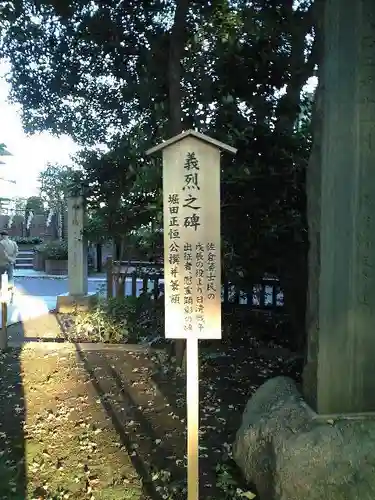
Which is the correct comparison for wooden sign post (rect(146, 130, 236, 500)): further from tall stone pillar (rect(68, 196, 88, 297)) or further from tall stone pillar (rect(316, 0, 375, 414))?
tall stone pillar (rect(68, 196, 88, 297))

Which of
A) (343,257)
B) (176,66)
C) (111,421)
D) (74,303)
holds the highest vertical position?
(176,66)

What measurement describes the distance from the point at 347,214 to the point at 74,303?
304 inches

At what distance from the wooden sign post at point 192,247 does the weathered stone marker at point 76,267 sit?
23.0 ft

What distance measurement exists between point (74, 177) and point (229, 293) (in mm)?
3432

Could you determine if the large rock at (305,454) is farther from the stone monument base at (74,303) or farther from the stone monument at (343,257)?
the stone monument base at (74,303)

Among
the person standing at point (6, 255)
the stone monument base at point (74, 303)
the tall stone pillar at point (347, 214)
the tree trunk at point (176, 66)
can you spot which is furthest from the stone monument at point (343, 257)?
the person standing at point (6, 255)

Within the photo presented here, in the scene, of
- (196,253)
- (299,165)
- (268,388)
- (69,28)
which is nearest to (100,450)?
(268,388)

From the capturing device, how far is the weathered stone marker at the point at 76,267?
32.8 ft

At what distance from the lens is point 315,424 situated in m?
3.29

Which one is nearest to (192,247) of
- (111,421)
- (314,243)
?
(314,243)

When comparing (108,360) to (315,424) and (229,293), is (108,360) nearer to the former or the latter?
(229,293)

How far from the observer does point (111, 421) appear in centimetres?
484

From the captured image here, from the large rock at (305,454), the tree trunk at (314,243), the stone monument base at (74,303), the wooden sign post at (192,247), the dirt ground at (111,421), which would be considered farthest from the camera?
the stone monument base at (74,303)

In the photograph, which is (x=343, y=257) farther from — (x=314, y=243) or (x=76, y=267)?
(x=76, y=267)
